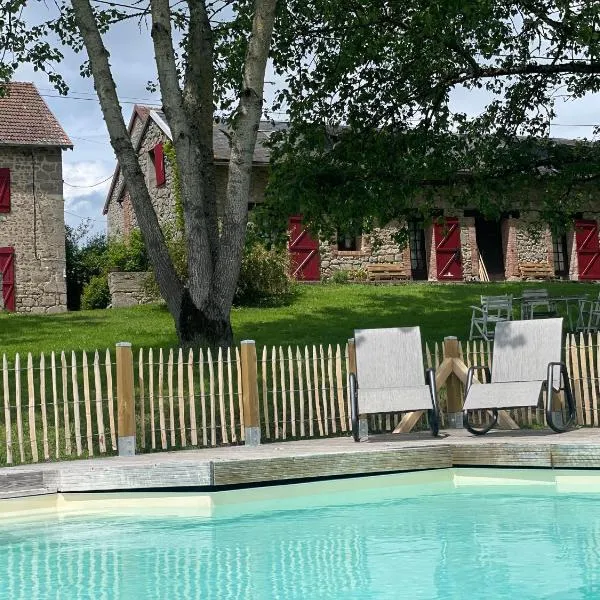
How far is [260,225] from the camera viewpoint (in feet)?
44.3

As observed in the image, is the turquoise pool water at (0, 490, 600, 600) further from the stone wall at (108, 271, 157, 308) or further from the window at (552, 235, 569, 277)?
the window at (552, 235, 569, 277)

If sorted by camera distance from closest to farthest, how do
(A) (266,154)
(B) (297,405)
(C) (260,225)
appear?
(B) (297,405), (C) (260,225), (A) (266,154)

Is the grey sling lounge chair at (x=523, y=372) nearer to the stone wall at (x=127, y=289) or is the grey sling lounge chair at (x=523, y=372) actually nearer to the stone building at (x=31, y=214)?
the stone wall at (x=127, y=289)

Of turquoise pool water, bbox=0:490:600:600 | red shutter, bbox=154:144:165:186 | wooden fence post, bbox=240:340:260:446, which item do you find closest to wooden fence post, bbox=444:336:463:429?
wooden fence post, bbox=240:340:260:446

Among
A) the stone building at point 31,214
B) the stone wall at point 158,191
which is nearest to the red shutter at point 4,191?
the stone building at point 31,214

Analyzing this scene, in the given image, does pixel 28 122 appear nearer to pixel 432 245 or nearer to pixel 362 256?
pixel 362 256

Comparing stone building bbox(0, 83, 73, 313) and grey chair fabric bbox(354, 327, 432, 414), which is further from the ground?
stone building bbox(0, 83, 73, 313)

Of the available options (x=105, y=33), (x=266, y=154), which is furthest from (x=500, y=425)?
(x=266, y=154)

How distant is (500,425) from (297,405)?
220 centimetres

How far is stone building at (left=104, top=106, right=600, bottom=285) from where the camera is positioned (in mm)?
25047

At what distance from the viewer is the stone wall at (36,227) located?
→ 2528 centimetres

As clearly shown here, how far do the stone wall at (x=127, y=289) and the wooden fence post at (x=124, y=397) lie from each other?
13.3 metres

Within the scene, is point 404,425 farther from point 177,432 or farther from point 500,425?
point 177,432

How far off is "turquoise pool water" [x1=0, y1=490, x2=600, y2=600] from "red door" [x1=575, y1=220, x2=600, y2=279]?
71.1ft
